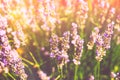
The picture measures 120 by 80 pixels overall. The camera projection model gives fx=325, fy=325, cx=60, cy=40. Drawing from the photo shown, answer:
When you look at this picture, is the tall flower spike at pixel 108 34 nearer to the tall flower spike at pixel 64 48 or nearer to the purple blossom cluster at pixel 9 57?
the tall flower spike at pixel 64 48

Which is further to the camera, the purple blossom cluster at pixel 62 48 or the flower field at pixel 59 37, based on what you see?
the flower field at pixel 59 37

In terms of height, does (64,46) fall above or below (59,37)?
below

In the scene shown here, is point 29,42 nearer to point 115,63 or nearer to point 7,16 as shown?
point 7,16

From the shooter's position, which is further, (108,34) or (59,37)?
(59,37)

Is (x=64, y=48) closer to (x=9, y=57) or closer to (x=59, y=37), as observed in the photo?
(x=9, y=57)

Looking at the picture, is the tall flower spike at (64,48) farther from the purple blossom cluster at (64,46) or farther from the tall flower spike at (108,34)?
the tall flower spike at (108,34)

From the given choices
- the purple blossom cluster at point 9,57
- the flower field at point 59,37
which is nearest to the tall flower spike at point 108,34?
the flower field at point 59,37

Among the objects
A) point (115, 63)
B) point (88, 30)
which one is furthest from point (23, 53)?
point (115, 63)

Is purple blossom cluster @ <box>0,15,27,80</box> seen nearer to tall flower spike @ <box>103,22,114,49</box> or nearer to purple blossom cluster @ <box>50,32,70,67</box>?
purple blossom cluster @ <box>50,32,70,67</box>

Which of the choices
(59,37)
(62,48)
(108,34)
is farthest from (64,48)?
(59,37)

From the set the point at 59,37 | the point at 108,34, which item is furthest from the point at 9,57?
the point at 59,37

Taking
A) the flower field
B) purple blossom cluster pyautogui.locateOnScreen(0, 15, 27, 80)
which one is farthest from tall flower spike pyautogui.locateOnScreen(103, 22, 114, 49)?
purple blossom cluster pyautogui.locateOnScreen(0, 15, 27, 80)
